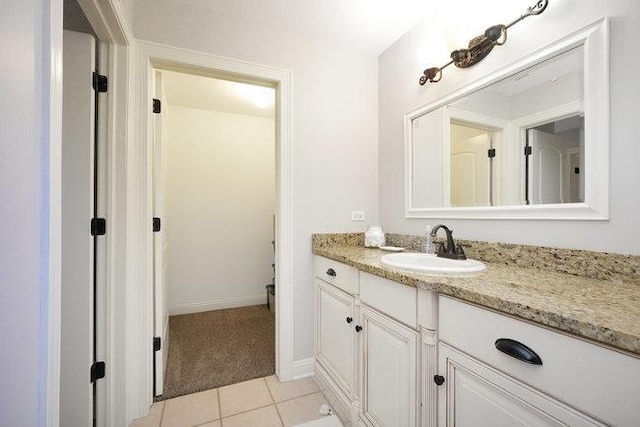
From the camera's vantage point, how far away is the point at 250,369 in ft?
6.20

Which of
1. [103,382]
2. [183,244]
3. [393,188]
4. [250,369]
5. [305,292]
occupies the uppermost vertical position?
[393,188]

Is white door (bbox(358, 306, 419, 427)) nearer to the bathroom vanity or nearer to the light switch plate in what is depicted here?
the bathroom vanity

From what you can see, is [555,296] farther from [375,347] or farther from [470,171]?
[470,171]

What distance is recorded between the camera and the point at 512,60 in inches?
49.0

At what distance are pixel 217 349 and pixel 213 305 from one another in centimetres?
99

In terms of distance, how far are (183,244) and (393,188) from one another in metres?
2.40

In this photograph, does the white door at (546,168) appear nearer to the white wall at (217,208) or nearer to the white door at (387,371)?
the white door at (387,371)

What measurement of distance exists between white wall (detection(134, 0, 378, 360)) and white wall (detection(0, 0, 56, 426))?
49.0 inches

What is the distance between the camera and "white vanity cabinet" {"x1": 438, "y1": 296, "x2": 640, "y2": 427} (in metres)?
0.54

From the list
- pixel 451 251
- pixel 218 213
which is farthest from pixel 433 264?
pixel 218 213

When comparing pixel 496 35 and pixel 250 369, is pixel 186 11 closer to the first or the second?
pixel 496 35

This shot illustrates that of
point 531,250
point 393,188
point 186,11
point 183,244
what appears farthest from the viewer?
point 183,244

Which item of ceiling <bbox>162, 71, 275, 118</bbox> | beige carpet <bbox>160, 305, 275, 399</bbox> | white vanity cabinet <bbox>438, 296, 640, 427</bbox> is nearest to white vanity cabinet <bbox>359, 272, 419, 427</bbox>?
white vanity cabinet <bbox>438, 296, 640, 427</bbox>

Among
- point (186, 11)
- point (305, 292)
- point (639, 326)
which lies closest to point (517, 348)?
point (639, 326)
